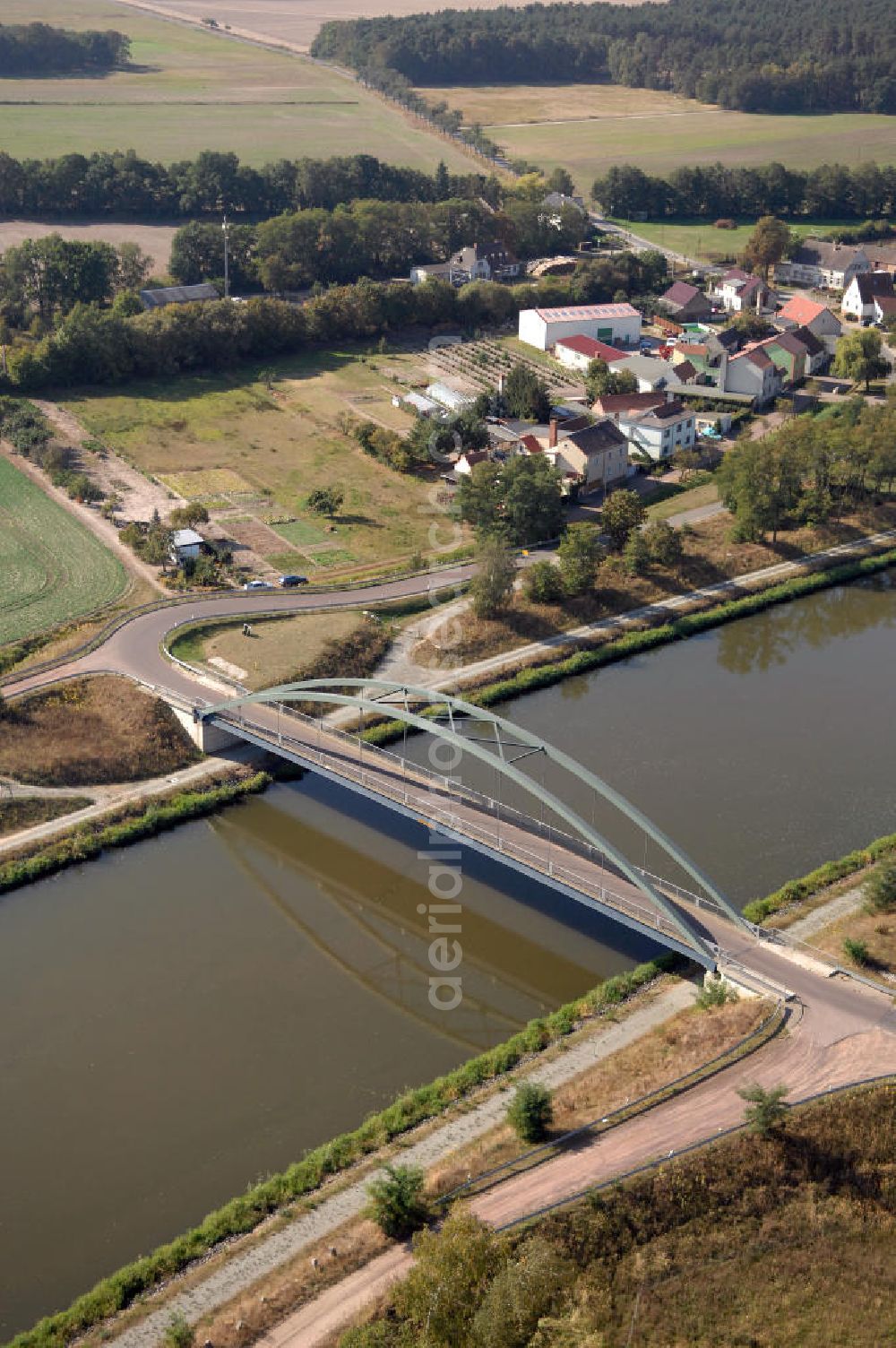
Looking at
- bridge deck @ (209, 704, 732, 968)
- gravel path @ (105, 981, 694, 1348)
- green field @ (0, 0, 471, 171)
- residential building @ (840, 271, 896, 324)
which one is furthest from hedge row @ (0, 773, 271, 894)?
green field @ (0, 0, 471, 171)

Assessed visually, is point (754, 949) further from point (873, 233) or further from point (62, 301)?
point (873, 233)

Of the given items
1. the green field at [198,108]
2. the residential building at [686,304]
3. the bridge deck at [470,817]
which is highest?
the green field at [198,108]

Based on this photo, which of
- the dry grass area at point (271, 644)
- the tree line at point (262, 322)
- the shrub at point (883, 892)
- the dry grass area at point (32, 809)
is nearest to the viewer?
the shrub at point (883, 892)

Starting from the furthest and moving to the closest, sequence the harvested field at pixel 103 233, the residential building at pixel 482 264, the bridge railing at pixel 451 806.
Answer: the harvested field at pixel 103 233
the residential building at pixel 482 264
the bridge railing at pixel 451 806

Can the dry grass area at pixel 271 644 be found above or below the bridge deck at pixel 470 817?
above

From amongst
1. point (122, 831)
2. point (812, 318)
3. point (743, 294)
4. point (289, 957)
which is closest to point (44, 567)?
point (122, 831)

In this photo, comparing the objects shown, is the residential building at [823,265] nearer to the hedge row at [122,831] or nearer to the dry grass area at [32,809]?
the hedge row at [122,831]

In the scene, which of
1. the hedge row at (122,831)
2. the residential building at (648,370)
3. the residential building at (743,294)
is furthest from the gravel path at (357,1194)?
the residential building at (743,294)

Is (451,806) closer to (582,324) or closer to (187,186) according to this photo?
(582,324)
